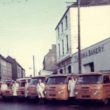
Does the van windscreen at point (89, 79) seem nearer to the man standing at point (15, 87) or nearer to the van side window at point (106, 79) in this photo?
the van side window at point (106, 79)

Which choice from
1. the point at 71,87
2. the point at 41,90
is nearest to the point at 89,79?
the point at 71,87

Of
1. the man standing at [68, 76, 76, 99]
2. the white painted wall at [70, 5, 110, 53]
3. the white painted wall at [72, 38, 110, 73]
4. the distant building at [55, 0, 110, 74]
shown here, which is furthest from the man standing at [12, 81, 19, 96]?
the white painted wall at [70, 5, 110, 53]

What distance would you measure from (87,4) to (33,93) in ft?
70.8

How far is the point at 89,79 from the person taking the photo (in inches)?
990

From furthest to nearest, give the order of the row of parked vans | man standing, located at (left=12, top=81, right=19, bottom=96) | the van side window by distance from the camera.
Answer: man standing, located at (left=12, top=81, right=19, bottom=96)
the van side window
the row of parked vans

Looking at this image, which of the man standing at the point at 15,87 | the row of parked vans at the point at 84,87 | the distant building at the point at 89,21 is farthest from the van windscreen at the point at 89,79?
the distant building at the point at 89,21

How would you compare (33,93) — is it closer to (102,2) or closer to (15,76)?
(102,2)

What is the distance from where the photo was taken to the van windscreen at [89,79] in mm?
24750

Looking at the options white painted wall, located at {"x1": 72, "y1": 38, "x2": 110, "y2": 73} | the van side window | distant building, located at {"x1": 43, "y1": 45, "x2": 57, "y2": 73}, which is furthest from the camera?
distant building, located at {"x1": 43, "y1": 45, "x2": 57, "y2": 73}

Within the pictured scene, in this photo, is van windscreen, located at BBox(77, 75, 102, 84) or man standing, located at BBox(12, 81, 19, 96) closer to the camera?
van windscreen, located at BBox(77, 75, 102, 84)

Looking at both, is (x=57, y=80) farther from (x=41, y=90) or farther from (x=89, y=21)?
(x=89, y=21)

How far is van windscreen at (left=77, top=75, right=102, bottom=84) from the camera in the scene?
81.2 ft

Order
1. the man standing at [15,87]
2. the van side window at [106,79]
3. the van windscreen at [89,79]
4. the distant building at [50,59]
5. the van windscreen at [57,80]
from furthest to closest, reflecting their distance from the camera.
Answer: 1. the distant building at [50,59]
2. the man standing at [15,87]
3. the van windscreen at [57,80]
4. the van side window at [106,79]
5. the van windscreen at [89,79]

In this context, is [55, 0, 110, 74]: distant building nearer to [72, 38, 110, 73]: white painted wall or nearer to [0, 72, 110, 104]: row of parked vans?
[72, 38, 110, 73]: white painted wall
